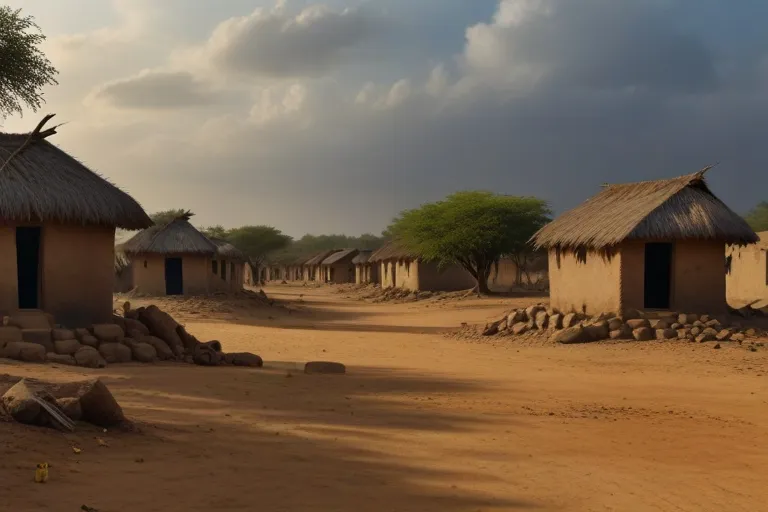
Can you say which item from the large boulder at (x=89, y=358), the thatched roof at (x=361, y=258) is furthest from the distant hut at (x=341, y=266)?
the large boulder at (x=89, y=358)

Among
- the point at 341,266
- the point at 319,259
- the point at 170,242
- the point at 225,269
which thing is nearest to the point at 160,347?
the point at 170,242

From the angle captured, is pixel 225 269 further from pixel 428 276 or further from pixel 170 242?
pixel 428 276

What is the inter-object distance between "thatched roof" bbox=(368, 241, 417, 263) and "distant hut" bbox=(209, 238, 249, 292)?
7652mm

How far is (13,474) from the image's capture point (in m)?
4.73

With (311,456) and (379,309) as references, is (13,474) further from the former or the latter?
(379,309)

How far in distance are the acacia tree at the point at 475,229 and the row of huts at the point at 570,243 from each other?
1147 centimetres

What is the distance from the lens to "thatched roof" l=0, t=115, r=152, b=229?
1177cm

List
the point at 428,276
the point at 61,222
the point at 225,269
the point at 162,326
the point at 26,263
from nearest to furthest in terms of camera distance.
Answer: the point at 61,222, the point at 162,326, the point at 26,263, the point at 225,269, the point at 428,276

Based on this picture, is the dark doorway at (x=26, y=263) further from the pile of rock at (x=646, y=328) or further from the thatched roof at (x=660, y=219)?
the thatched roof at (x=660, y=219)

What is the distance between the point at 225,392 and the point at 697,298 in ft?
35.9

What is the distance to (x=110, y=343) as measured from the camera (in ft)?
37.2

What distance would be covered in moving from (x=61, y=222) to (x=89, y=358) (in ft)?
9.13

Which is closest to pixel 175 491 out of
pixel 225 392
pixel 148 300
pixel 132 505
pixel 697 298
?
pixel 132 505

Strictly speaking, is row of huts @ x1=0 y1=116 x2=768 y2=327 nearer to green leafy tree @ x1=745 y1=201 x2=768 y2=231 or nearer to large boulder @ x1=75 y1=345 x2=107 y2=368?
large boulder @ x1=75 y1=345 x2=107 y2=368
